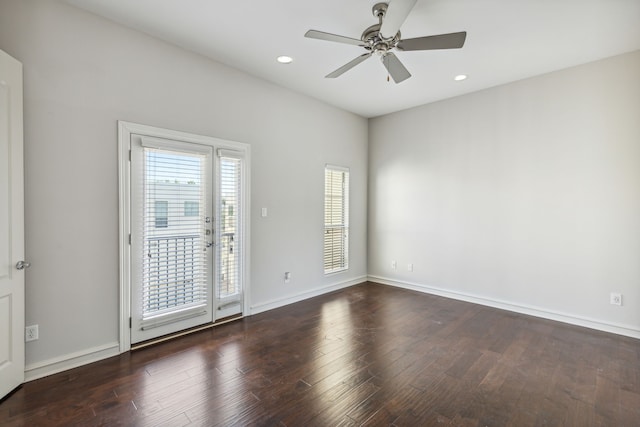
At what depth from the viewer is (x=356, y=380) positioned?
2.40 meters

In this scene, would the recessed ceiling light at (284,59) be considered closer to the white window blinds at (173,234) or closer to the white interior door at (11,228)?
the white window blinds at (173,234)

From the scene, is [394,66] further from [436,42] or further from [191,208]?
[191,208]

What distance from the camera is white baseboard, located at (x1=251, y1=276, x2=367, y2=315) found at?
394cm

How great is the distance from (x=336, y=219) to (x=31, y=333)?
386 cm

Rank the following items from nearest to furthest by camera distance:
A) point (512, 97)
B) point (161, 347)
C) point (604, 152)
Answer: point (161, 347) → point (604, 152) → point (512, 97)

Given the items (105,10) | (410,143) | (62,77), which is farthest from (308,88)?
(62,77)

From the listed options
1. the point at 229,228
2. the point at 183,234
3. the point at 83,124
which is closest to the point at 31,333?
the point at 183,234

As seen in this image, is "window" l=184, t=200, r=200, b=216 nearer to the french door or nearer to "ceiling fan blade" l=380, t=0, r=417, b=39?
the french door

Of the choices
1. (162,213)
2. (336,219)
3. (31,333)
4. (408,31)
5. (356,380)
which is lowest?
(356,380)

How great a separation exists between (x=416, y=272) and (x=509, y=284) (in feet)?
4.41

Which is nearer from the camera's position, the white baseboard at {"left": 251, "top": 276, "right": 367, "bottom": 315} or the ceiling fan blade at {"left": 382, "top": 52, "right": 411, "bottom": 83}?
the ceiling fan blade at {"left": 382, "top": 52, "right": 411, "bottom": 83}

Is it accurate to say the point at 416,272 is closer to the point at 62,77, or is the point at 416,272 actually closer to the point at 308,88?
the point at 308,88

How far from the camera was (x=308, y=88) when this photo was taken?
424 cm

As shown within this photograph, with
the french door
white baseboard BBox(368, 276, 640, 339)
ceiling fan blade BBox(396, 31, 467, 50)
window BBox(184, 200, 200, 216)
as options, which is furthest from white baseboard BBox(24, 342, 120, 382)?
white baseboard BBox(368, 276, 640, 339)
